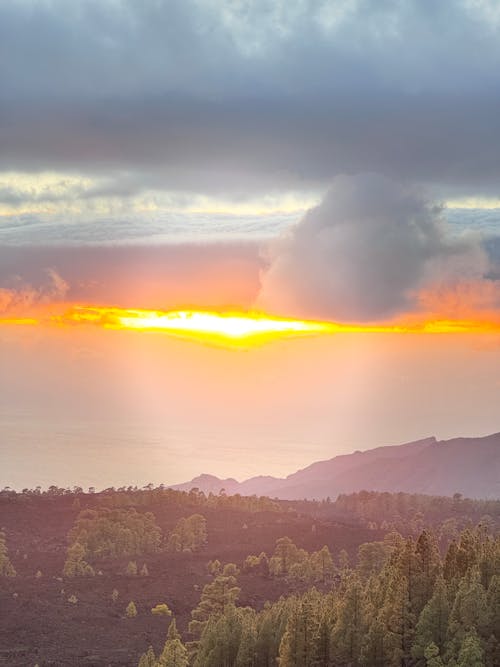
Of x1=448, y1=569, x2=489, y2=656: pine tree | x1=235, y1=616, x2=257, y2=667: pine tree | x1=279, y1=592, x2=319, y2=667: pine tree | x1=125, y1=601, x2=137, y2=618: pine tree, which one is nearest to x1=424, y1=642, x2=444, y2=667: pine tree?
x1=448, y1=569, x2=489, y2=656: pine tree

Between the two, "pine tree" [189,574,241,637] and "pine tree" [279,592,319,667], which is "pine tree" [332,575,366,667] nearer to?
"pine tree" [279,592,319,667]

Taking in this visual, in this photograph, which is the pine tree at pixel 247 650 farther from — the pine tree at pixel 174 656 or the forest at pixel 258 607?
the pine tree at pixel 174 656

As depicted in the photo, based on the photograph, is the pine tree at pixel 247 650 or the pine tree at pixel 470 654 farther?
the pine tree at pixel 247 650

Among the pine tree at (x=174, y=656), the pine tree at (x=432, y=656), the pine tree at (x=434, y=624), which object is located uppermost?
the pine tree at (x=434, y=624)

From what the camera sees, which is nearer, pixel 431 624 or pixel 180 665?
pixel 431 624

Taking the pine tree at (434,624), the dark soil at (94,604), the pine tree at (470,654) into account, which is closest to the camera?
the pine tree at (470,654)

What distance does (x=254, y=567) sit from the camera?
623ft

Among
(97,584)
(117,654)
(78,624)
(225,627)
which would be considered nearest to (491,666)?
(225,627)

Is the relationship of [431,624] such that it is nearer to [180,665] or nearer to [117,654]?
[180,665]

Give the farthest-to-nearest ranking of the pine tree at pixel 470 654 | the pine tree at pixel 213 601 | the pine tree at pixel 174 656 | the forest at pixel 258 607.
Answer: the pine tree at pixel 213 601 < the pine tree at pixel 174 656 < the forest at pixel 258 607 < the pine tree at pixel 470 654

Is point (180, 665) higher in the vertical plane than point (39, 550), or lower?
lower

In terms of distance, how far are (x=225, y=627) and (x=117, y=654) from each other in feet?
106

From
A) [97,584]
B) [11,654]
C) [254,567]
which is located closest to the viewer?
[11,654]

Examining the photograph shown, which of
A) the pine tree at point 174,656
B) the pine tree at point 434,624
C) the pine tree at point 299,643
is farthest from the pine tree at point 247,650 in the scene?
the pine tree at point 434,624
